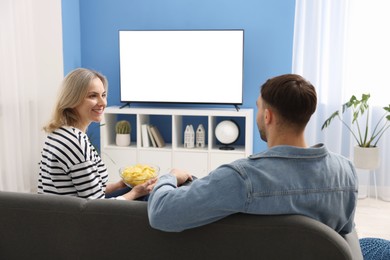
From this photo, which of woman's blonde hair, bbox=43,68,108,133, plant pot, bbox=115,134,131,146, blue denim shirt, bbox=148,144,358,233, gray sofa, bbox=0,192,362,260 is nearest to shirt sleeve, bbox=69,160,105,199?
woman's blonde hair, bbox=43,68,108,133

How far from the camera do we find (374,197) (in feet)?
13.8

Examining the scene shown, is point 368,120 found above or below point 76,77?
below

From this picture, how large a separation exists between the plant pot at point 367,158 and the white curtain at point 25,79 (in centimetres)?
290

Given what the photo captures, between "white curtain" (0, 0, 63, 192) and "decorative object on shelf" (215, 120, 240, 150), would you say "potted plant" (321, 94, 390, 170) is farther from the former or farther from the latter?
"white curtain" (0, 0, 63, 192)

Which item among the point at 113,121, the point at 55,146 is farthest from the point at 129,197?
the point at 113,121

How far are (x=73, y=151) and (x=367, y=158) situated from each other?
9.25 ft

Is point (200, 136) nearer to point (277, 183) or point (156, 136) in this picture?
point (156, 136)

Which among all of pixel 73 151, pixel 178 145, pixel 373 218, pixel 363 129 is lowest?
pixel 373 218

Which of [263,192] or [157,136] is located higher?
[263,192]

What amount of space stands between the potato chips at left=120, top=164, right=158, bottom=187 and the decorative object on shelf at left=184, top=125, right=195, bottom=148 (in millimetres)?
2361

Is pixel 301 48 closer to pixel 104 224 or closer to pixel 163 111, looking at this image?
pixel 163 111

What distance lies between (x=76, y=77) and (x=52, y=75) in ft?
8.17

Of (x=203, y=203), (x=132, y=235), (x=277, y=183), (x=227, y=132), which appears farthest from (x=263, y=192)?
(x=227, y=132)

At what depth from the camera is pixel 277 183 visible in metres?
1.18
